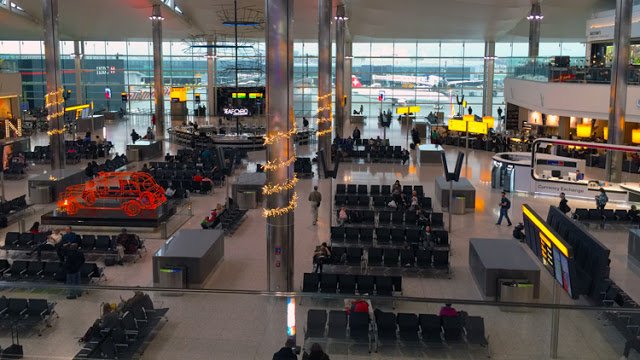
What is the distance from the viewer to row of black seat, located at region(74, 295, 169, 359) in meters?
7.98

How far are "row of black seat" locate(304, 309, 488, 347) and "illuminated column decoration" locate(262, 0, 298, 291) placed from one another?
4709 millimetres

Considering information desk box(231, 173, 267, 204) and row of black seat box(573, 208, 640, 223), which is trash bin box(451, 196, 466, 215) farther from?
information desk box(231, 173, 267, 204)

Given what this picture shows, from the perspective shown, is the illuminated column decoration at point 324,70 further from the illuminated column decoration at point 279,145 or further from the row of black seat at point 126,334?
the row of black seat at point 126,334

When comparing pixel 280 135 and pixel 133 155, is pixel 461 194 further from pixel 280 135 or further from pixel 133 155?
pixel 133 155

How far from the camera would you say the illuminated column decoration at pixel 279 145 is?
12.2 metres

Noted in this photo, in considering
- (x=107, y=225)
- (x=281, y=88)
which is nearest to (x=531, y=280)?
(x=281, y=88)

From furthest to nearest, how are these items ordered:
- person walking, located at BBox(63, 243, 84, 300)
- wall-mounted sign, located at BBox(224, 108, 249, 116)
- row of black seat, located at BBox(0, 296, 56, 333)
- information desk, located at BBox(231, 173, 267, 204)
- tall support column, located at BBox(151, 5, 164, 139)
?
tall support column, located at BBox(151, 5, 164, 139)
wall-mounted sign, located at BBox(224, 108, 249, 116)
information desk, located at BBox(231, 173, 267, 204)
person walking, located at BBox(63, 243, 84, 300)
row of black seat, located at BBox(0, 296, 56, 333)

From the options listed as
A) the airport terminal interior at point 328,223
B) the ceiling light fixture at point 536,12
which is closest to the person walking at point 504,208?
the airport terminal interior at point 328,223

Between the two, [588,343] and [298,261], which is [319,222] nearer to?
[298,261]

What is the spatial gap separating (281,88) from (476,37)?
4018 centimetres

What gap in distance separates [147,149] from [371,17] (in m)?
17.8

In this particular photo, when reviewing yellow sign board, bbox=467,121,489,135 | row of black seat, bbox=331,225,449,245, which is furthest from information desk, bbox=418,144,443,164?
row of black seat, bbox=331,225,449,245

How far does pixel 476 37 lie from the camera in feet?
162

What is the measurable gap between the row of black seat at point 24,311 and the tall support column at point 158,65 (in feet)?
102
